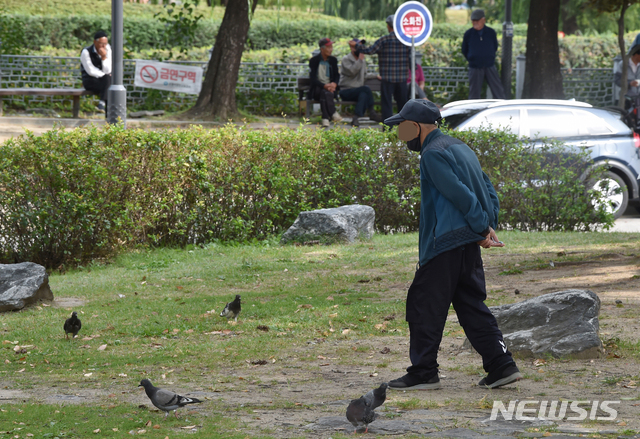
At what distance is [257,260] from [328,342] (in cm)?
320

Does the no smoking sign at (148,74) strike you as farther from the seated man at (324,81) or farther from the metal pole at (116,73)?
the metal pole at (116,73)

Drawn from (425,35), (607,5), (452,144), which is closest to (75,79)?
(425,35)

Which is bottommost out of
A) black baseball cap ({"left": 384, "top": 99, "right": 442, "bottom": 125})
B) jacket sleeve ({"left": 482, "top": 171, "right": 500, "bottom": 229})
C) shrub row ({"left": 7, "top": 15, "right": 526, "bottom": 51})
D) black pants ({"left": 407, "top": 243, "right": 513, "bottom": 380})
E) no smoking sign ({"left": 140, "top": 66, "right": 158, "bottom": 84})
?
black pants ({"left": 407, "top": 243, "right": 513, "bottom": 380})

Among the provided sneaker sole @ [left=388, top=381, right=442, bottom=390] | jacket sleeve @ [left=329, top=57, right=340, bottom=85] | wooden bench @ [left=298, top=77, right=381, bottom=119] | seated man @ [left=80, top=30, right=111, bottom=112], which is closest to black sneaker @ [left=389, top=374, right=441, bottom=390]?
sneaker sole @ [left=388, top=381, right=442, bottom=390]

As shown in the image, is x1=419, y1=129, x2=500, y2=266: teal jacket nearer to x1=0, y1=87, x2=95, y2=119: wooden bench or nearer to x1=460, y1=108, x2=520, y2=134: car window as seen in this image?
x1=460, y1=108, x2=520, y2=134: car window

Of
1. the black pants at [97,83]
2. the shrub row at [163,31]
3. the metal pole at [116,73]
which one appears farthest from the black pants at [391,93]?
the metal pole at [116,73]

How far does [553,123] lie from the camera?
1268 centimetres

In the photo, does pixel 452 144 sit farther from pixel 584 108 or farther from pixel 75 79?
pixel 75 79

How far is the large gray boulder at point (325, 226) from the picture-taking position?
10.2m

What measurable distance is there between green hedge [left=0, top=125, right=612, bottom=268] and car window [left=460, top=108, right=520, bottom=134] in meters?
1.02

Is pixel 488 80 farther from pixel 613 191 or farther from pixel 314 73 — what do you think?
pixel 613 191

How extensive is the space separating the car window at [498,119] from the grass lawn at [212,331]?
2.40 metres

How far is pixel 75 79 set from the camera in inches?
824

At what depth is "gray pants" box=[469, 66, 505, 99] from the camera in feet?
65.8
